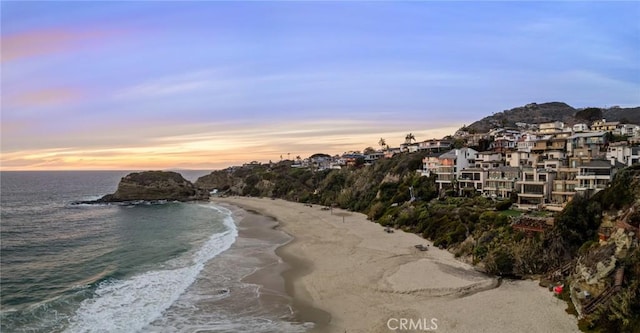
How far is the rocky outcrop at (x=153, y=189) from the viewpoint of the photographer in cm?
10056

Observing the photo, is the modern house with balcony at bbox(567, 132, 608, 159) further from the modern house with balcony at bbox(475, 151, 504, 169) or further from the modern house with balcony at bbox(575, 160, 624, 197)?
the modern house with balcony at bbox(475, 151, 504, 169)

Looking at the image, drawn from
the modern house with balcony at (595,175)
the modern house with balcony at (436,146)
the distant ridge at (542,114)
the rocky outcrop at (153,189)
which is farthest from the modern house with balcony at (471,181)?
the distant ridge at (542,114)

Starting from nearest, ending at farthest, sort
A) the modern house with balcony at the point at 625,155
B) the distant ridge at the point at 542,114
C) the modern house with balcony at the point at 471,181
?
the modern house with balcony at the point at 625,155, the modern house with balcony at the point at 471,181, the distant ridge at the point at 542,114

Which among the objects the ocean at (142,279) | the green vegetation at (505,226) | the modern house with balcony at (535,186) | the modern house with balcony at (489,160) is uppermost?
the modern house with balcony at (489,160)

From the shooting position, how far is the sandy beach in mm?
21500

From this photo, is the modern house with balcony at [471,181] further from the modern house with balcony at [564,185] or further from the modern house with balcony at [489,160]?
the modern house with balcony at [564,185]

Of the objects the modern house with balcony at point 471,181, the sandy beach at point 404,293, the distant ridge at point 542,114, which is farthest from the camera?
the distant ridge at point 542,114

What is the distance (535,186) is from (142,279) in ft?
133

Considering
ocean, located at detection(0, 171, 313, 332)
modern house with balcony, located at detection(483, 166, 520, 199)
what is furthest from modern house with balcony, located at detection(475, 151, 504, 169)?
ocean, located at detection(0, 171, 313, 332)

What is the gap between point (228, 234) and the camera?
52.8 metres

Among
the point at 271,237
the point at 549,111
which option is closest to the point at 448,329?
the point at 271,237

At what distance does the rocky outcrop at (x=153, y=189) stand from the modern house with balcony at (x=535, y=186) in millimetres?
76337

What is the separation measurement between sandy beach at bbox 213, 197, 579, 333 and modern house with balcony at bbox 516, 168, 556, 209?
14.5 metres

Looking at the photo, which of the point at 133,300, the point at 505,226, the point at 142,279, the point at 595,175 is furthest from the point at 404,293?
the point at 595,175
